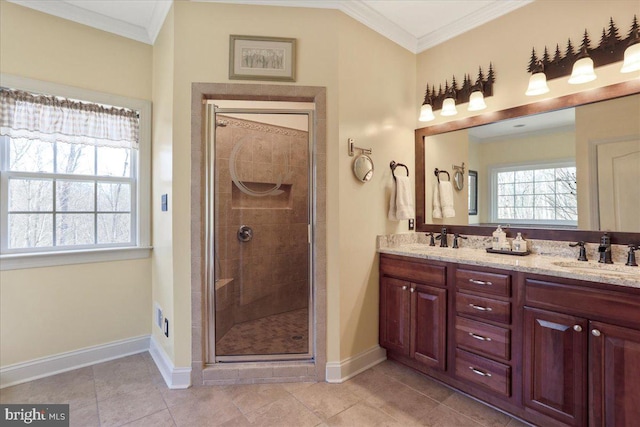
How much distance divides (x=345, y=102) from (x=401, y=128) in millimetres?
689

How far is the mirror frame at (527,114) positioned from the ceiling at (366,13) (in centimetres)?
74

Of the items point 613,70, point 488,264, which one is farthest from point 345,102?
point 613,70

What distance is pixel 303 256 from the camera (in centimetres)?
225

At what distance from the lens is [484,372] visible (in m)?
1.82

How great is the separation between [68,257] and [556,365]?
10.5 feet

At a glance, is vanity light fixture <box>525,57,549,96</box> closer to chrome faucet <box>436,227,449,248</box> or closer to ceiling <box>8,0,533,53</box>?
ceiling <box>8,0,533,53</box>

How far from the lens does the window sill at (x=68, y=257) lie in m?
2.09

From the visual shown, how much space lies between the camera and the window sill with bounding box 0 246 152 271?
2.09 m

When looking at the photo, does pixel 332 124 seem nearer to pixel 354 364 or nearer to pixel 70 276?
pixel 354 364

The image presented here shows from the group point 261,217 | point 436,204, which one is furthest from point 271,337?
point 436,204

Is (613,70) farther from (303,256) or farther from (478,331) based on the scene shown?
(303,256)

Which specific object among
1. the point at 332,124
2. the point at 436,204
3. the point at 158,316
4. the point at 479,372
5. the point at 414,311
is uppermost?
the point at 332,124

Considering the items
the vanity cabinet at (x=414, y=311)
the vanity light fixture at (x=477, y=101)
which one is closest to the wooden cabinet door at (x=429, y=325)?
the vanity cabinet at (x=414, y=311)

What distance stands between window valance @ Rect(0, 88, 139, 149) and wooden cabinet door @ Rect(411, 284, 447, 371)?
258 centimetres
